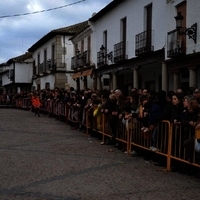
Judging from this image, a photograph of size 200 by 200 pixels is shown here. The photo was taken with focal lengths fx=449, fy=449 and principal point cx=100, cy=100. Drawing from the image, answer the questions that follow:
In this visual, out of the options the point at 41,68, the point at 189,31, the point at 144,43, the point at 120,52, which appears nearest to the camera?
the point at 189,31

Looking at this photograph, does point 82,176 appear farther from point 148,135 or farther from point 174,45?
point 174,45

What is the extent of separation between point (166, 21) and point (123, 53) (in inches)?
195

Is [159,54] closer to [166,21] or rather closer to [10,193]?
[166,21]

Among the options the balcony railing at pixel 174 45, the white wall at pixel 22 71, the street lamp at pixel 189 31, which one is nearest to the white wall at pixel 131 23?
the balcony railing at pixel 174 45

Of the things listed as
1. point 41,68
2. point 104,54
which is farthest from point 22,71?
point 104,54

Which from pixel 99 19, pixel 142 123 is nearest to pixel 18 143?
pixel 142 123

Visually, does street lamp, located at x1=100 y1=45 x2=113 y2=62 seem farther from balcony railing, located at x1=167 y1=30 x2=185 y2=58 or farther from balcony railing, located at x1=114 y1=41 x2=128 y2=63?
balcony railing, located at x1=167 y1=30 x2=185 y2=58

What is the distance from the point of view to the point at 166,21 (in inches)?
736

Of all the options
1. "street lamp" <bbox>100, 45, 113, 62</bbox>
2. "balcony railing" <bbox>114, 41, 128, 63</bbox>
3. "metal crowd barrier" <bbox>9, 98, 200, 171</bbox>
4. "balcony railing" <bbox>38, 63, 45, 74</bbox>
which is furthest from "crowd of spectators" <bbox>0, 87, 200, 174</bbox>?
"balcony railing" <bbox>38, 63, 45, 74</bbox>

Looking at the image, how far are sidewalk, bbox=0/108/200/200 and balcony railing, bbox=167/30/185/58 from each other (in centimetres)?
540

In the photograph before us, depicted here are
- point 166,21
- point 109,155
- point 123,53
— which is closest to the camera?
point 109,155

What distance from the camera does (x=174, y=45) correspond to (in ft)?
56.2

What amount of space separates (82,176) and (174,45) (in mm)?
9696

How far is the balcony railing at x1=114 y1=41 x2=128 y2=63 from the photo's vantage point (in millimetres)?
23266
